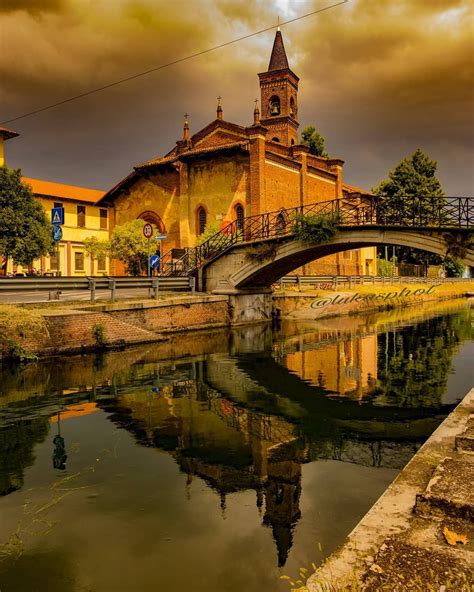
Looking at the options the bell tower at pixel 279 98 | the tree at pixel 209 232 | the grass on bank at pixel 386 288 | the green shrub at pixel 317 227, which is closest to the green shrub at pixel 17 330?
the green shrub at pixel 317 227

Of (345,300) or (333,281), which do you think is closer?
(345,300)

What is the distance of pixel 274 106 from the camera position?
5212 cm

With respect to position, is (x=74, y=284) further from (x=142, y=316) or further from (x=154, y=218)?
(x=154, y=218)

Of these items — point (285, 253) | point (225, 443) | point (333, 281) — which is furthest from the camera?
point (333, 281)

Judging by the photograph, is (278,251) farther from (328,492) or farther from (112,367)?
(328,492)

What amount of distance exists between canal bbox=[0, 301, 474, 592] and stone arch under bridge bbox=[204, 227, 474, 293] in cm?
522

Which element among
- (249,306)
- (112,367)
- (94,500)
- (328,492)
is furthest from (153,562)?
(249,306)

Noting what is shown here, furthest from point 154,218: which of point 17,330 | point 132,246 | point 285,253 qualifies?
point 17,330

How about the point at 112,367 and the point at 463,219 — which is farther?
the point at 463,219

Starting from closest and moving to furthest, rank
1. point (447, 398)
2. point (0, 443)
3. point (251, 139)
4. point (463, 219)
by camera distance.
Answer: point (0, 443) → point (447, 398) → point (463, 219) → point (251, 139)

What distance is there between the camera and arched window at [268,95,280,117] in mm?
51906

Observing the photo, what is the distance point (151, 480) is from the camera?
675cm

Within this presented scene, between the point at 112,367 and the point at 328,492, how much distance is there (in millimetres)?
9412

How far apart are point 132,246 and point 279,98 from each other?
26201 mm
